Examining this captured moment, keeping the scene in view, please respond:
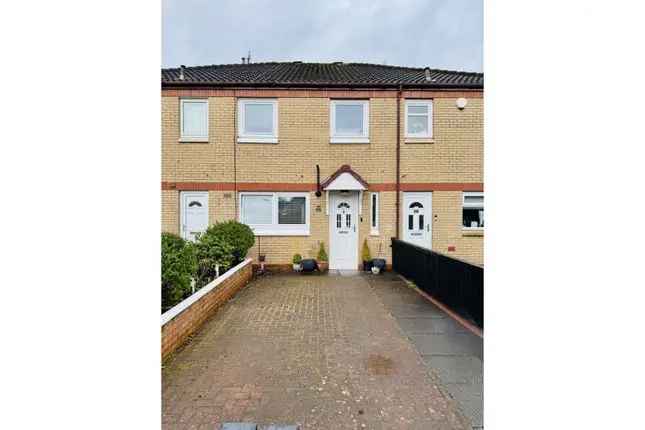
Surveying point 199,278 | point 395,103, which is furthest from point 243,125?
point 199,278

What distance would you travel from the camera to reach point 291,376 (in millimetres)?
3615

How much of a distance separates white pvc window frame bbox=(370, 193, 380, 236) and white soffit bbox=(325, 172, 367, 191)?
1.99 ft

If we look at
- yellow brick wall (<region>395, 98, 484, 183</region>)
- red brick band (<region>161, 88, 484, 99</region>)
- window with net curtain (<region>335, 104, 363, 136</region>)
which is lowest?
yellow brick wall (<region>395, 98, 484, 183</region>)

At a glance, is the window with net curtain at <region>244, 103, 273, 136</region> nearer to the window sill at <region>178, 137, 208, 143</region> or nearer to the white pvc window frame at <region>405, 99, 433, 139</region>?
the window sill at <region>178, 137, 208, 143</region>

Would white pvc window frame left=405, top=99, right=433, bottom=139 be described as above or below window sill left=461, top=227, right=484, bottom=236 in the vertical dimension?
above

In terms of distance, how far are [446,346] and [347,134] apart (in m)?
7.92

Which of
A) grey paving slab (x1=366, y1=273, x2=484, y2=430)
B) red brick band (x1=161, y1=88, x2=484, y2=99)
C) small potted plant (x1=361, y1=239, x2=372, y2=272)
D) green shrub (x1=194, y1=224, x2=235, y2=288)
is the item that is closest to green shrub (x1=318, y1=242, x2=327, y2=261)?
small potted plant (x1=361, y1=239, x2=372, y2=272)

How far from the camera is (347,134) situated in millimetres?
10984

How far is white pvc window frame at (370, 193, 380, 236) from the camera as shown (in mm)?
10836

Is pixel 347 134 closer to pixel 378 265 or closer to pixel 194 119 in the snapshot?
pixel 378 265

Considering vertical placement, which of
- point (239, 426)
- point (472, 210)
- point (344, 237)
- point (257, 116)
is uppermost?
point (257, 116)

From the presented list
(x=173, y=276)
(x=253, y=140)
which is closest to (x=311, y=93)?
(x=253, y=140)

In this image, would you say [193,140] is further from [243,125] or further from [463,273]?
[463,273]

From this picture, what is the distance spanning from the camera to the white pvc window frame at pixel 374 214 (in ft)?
35.6
